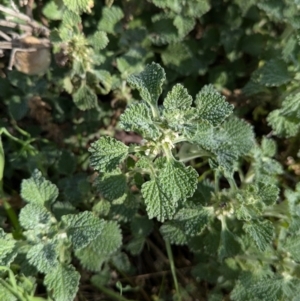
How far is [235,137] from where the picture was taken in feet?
5.89

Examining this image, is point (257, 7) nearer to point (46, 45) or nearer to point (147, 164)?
point (46, 45)

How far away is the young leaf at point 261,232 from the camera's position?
5.56 feet

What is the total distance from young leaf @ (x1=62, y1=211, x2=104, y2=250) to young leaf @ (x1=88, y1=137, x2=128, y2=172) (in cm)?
26

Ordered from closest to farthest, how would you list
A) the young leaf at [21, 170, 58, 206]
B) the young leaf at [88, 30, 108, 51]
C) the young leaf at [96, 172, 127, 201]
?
the young leaf at [96, 172, 127, 201] < the young leaf at [21, 170, 58, 206] < the young leaf at [88, 30, 108, 51]

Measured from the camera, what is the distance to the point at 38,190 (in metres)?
1.81

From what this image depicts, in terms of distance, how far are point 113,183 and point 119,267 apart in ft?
2.09

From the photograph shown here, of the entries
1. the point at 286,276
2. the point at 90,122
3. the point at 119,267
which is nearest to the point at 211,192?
the point at 286,276

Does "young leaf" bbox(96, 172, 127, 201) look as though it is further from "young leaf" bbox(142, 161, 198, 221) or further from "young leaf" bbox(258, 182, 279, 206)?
"young leaf" bbox(258, 182, 279, 206)

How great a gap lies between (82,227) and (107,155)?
1.09 feet

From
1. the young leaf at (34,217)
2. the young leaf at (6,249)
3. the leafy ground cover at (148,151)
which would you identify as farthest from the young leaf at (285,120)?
the young leaf at (6,249)

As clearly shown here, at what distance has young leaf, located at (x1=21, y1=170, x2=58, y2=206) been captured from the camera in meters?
1.78

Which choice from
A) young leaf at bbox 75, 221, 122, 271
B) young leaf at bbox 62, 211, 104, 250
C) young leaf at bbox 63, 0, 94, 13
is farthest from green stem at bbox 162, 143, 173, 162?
young leaf at bbox 63, 0, 94, 13

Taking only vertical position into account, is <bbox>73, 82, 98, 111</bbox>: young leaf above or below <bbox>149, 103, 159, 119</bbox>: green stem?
above

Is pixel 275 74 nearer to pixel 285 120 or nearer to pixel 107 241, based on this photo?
pixel 285 120
